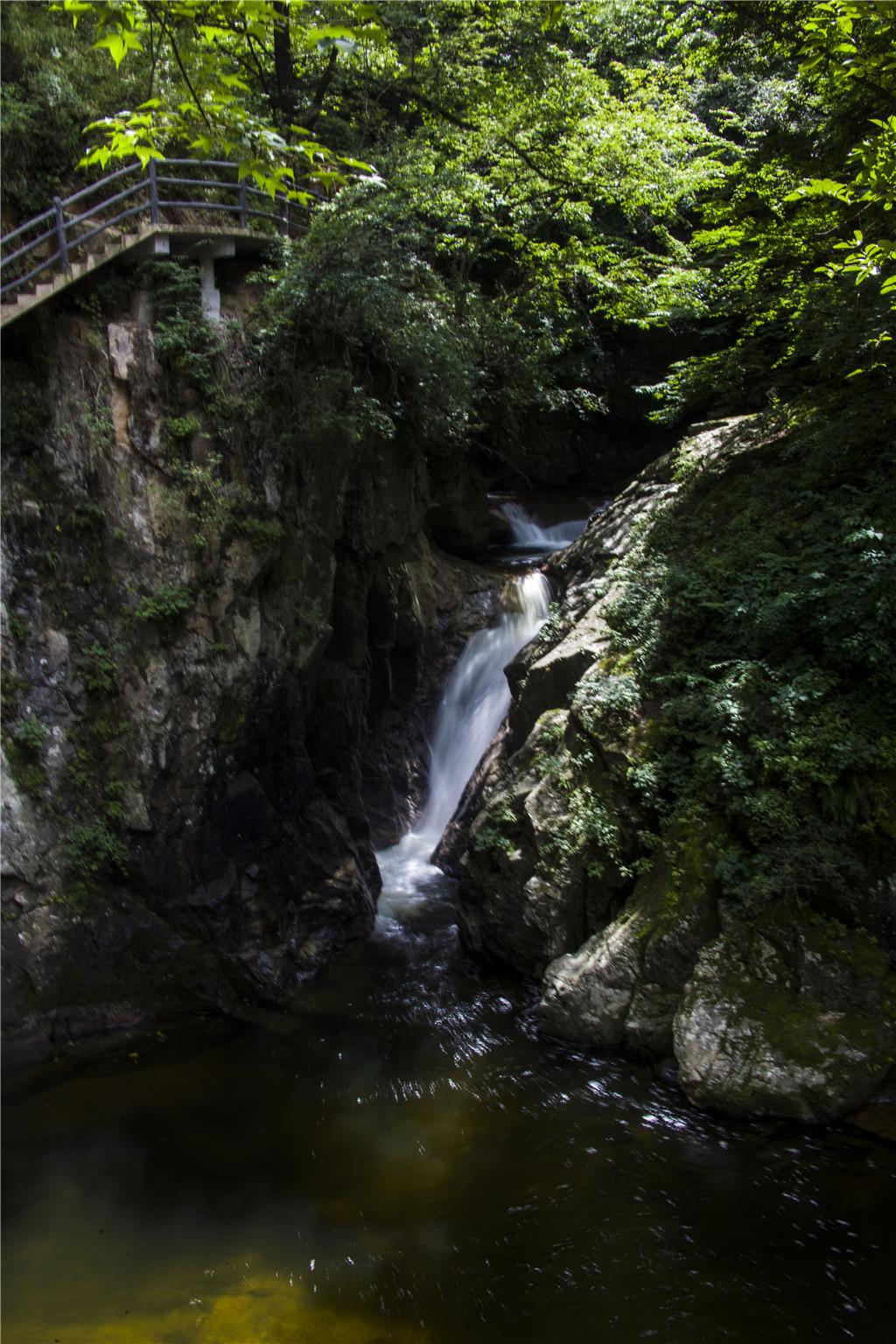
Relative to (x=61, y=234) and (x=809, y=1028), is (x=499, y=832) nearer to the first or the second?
(x=809, y=1028)

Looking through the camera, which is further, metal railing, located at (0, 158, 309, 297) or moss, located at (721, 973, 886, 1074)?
metal railing, located at (0, 158, 309, 297)

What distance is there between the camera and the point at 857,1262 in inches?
210

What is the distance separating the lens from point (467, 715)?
574 inches

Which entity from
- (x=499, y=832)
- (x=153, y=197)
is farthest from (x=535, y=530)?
(x=153, y=197)

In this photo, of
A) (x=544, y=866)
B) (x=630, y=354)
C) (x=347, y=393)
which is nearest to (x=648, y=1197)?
(x=544, y=866)

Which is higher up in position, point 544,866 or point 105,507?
point 105,507

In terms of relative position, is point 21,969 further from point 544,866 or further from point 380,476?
point 380,476

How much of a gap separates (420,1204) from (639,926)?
9.40ft

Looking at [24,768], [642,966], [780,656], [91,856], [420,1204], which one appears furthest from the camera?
[91,856]

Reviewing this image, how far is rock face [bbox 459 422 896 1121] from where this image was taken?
643 centimetres

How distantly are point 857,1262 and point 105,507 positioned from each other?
9.26 metres

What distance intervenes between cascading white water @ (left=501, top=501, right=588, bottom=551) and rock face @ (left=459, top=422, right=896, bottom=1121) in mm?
8243

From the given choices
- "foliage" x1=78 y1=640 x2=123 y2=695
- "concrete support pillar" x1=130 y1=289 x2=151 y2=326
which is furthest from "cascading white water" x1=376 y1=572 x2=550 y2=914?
"concrete support pillar" x1=130 y1=289 x2=151 y2=326

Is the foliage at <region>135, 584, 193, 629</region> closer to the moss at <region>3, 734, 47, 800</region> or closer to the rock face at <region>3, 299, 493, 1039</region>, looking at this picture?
the rock face at <region>3, 299, 493, 1039</region>
